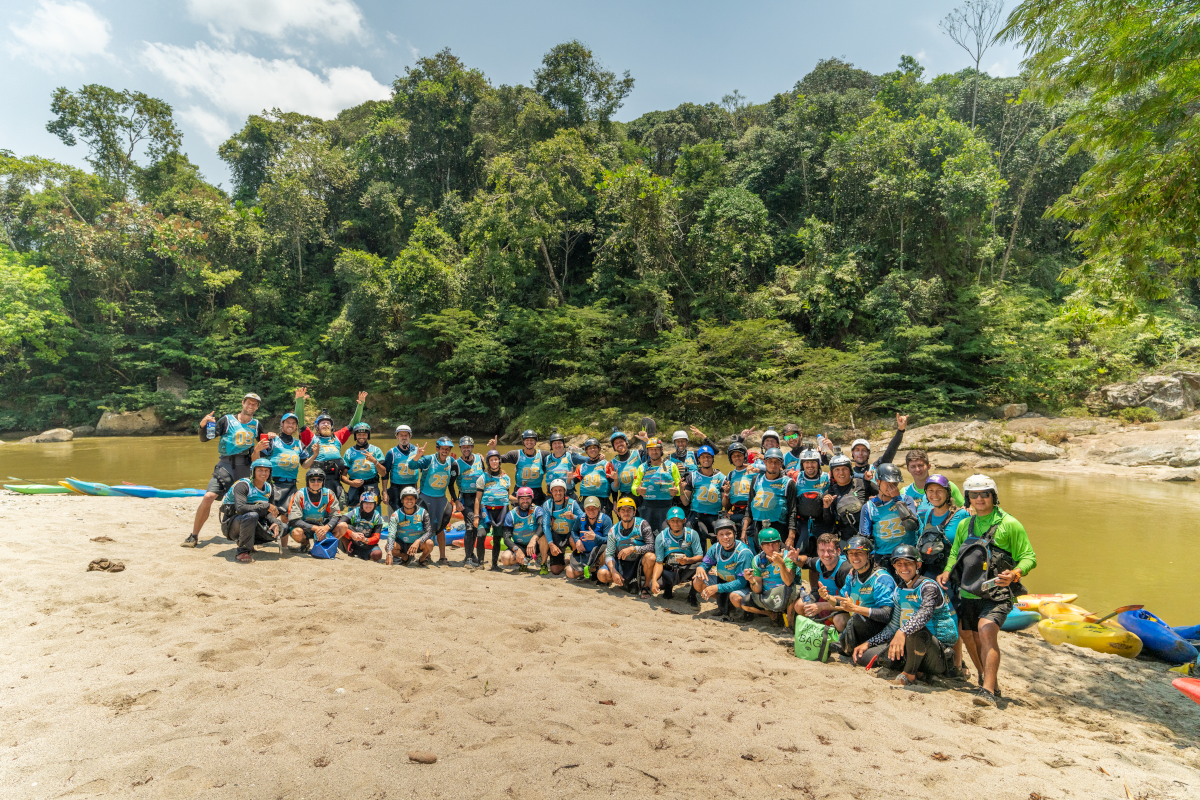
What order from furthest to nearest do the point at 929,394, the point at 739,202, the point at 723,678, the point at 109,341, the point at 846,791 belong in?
1. the point at 109,341
2. the point at 739,202
3. the point at 929,394
4. the point at 723,678
5. the point at 846,791

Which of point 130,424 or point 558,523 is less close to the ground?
point 558,523

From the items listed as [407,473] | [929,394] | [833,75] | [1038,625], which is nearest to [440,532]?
[407,473]

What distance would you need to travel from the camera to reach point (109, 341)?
90.0 feet

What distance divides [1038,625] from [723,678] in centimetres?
424

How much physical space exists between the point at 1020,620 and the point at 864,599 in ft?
9.12

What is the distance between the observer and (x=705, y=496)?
6.95 metres

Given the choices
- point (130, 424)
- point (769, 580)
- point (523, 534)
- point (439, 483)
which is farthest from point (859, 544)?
point (130, 424)

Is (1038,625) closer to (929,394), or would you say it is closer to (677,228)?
(929,394)

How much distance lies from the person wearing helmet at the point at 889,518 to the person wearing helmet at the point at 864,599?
0.25 m

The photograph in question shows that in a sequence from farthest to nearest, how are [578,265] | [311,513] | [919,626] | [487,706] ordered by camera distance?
[578,265] < [311,513] < [919,626] < [487,706]

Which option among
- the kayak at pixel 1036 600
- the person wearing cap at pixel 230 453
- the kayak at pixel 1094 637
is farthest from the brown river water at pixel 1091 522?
the kayak at pixel 1094 637

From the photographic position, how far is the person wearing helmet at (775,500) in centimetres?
639

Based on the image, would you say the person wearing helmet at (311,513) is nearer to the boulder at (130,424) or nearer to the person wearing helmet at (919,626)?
the person wearing helmet at (919,626)

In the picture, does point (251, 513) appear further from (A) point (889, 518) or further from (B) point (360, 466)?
(A) point (889, 518)
